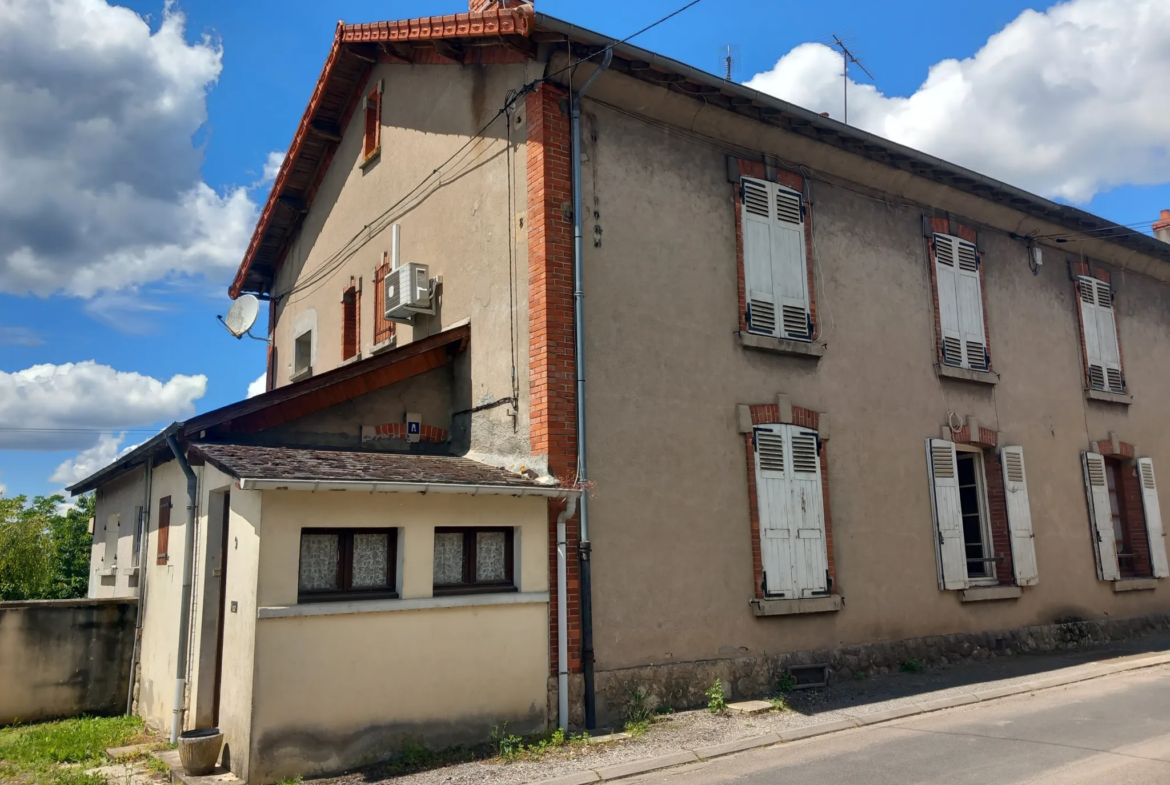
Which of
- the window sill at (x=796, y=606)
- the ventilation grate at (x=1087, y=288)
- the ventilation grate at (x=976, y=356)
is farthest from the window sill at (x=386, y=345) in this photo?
the ventilation grate at (x=1087, y=288)

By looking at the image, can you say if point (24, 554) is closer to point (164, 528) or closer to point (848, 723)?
point (164, 528)

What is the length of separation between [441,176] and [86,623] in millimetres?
6546

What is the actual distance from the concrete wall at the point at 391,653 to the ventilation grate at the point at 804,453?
342 centimetres

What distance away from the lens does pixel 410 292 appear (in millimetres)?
10203

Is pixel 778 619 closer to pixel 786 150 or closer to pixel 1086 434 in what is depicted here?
pixel 786 150

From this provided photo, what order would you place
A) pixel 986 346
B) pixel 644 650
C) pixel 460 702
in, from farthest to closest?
pixel 986 346, pixel 644 650, pixel 460 702

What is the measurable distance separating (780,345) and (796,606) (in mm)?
2905

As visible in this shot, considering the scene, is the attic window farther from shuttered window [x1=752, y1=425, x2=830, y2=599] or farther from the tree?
the tree

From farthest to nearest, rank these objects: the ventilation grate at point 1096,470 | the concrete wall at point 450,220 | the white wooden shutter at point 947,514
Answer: the ventilation grate at point 1096,470
the white wooden shutter at point 947,514
the concrete wall at point 450,220

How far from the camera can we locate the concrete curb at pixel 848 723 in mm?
6402

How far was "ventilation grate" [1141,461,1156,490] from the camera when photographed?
1401 centimetres

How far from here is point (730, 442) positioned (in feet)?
30.9

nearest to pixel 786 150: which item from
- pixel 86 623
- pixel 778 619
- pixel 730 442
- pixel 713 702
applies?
pixel 730 442

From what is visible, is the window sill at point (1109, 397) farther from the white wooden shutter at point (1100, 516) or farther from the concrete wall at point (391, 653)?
the concrete wall at point (391, 653)
